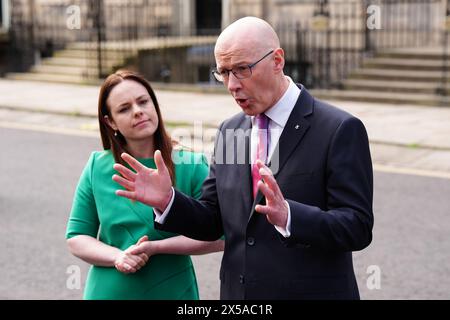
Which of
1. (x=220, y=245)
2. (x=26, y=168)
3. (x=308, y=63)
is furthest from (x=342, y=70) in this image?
(x=220, y=245)

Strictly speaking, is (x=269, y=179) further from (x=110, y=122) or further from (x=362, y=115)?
(x=362, y=115)

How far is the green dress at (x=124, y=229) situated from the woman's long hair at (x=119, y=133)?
0.04m

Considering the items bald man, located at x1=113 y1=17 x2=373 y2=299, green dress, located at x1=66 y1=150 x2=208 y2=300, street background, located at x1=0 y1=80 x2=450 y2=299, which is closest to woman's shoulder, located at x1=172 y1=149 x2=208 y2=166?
green dress, located at x1=66 y1=150 x2=208 y2=300

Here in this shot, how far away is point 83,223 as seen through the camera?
3785 millimetres

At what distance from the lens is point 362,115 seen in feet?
43.9

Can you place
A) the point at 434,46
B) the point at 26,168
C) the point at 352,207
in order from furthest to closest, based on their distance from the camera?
the point at 434,46, the point at 26,168, the point at 352,207

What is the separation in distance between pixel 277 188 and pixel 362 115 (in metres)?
10.8

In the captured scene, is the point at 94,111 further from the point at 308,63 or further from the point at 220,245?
the point at 220,245

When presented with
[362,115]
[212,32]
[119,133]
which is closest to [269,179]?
[119,133]

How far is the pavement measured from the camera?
34.7 feet

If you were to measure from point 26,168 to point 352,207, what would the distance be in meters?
7.75

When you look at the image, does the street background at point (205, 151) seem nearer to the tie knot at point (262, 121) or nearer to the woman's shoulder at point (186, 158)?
the woman's shoulder at point (186, 158)

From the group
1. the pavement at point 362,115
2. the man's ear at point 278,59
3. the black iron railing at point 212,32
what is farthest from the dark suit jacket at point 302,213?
the black iron railing at point 212,32

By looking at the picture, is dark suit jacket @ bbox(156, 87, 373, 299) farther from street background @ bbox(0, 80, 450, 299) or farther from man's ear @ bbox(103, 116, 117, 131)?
street background @ bbox(0, 80, 450, 299)
